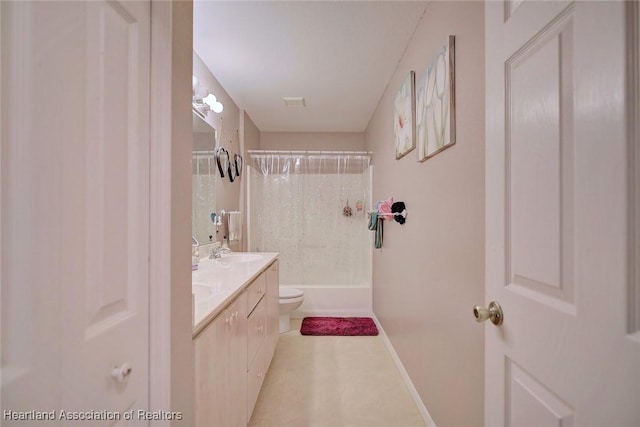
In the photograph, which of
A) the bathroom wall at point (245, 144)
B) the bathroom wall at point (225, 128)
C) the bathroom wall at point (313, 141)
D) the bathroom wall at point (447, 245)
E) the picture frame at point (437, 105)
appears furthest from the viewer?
the bathroom wall at point (313, 141)

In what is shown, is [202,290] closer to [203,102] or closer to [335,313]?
[203,102]

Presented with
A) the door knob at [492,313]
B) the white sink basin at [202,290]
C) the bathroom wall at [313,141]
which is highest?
the bathroom wall at [313,141]

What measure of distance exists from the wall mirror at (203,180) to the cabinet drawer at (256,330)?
76 cm

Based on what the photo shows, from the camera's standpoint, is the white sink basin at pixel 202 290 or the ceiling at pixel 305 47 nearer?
the white sink basin at pixel 202 290

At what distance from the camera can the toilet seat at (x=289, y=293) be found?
9.52ft

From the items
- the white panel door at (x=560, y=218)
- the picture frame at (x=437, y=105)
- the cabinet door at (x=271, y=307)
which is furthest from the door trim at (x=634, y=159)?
the cabinet door at (x=271, y=307)

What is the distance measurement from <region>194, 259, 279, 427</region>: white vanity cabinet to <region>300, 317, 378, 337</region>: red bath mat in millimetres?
969
